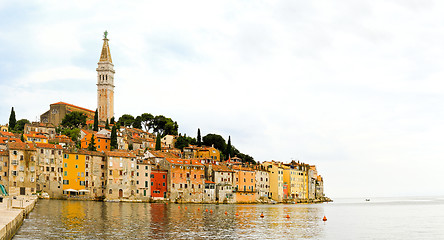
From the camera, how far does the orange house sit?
394 ft

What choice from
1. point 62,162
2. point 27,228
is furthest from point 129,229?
point 62,162

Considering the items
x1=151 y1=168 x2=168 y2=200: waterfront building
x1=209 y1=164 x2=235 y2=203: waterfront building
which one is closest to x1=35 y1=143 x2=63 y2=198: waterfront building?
x1=151 y1=168 x2=168 y2=200: waterfront building

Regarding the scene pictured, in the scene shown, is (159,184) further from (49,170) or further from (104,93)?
(104,93)

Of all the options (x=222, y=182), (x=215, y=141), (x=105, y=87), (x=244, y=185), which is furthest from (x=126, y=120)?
(x=222, y=182)

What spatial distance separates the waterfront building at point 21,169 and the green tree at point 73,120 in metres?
60.8

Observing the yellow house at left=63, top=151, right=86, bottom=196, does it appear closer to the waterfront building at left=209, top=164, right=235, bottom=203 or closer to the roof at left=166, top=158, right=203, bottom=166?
the roof at left=166, top=158, right=203, bottom=166

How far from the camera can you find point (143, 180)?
95438 millimetres

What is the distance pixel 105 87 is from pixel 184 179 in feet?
264

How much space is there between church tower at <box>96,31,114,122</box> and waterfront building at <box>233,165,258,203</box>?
6882 centimetres

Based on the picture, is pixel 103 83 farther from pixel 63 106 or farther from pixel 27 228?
pixel 27 228

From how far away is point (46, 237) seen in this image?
113ft

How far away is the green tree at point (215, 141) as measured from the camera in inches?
5822

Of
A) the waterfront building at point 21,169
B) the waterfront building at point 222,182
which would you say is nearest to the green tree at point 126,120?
the waterfront building at point 222,182

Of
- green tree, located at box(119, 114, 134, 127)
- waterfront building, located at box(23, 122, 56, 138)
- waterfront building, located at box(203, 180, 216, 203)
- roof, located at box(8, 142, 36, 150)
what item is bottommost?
waterfront building, located at box(203, 180, 216, 203)
